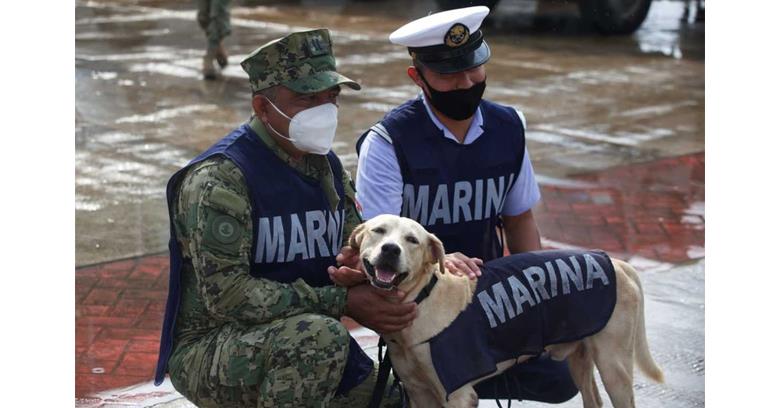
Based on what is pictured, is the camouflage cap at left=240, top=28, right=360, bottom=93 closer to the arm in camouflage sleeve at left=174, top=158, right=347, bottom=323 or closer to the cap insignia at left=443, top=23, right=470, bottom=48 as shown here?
the arm in camouflage sleeve at left=174, top=158, right=347, bottom=323

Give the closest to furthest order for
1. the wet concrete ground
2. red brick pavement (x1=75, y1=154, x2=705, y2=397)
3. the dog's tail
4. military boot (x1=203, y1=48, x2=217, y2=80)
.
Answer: the dog's tail < red brick pavement (x1=75, y1=154, x2=705, y2=397) < the wet concrete ground < military boot (x1=203, y1=48, x2=217, y2=80)

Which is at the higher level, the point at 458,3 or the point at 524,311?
the point at 524,311

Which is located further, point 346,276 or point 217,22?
point 217,22

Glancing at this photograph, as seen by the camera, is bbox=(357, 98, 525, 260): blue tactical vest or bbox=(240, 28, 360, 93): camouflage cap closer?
bbox=(240, 28, 360, 93): camouflage cap

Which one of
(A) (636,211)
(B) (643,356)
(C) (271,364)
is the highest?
(C) (271,364)

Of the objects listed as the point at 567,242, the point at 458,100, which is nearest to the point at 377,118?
the point at 567,242

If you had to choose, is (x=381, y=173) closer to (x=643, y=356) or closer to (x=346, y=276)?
(x=346, y=276)

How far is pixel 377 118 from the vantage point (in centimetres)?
1026

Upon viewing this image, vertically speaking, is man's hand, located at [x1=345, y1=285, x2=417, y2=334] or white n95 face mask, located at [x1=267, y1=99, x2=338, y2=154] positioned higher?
white n95 face mask, located at [x1=267, y1=99, x2=338, y2=154]

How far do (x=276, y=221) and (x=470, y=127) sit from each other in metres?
0.90

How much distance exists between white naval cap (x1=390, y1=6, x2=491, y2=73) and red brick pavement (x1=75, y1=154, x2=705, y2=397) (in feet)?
6.55

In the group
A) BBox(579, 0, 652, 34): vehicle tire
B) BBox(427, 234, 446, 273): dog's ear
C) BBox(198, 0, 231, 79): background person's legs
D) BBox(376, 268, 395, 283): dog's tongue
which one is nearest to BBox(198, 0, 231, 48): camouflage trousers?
BBox(198, 0, 231, 79): background person's legs

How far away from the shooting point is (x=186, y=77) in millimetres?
12250

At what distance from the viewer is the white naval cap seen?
12.7 ft
